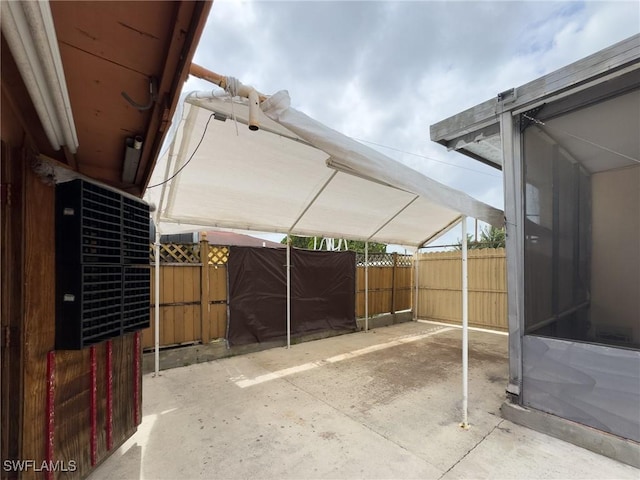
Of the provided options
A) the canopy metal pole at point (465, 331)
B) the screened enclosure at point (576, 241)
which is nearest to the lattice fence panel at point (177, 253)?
the canopy metal pole at point (465, 331)

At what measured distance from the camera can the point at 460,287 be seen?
7.06 meters

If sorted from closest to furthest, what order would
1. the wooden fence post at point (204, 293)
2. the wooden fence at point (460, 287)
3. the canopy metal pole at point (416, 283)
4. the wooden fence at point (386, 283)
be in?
1. the wooden fence post at point (204, 293)
2. the wooden fence at point (460, 287)
3. the wooden fence at point (386, 283)
4. the canopy metal pole at point (416, 283)

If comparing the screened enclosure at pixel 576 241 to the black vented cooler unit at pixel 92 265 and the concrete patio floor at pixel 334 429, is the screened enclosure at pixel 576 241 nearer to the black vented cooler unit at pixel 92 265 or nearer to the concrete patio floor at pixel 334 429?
the concrete patio floor at pixel 334 429

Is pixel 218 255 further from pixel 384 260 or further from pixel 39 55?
pixel 384 260

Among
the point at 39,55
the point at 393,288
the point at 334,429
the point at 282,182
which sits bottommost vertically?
the point at 334,429

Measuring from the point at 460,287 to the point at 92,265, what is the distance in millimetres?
7220

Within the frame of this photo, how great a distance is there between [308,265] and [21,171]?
15.1ft

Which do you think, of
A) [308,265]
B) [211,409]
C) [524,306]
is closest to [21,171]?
[211,409]

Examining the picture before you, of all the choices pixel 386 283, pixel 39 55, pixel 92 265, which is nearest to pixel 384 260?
pixel 386 283

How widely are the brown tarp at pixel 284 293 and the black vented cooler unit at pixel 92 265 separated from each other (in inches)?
110

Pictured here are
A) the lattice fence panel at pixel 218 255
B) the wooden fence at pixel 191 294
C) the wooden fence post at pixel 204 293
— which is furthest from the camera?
the lattice fence panel at pixel 218 255

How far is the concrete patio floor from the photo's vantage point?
6.50 ft

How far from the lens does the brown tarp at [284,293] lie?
4770mm

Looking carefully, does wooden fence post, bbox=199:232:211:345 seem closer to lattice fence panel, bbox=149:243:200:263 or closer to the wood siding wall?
lattice fence panel, bbox=149:243:200:263
